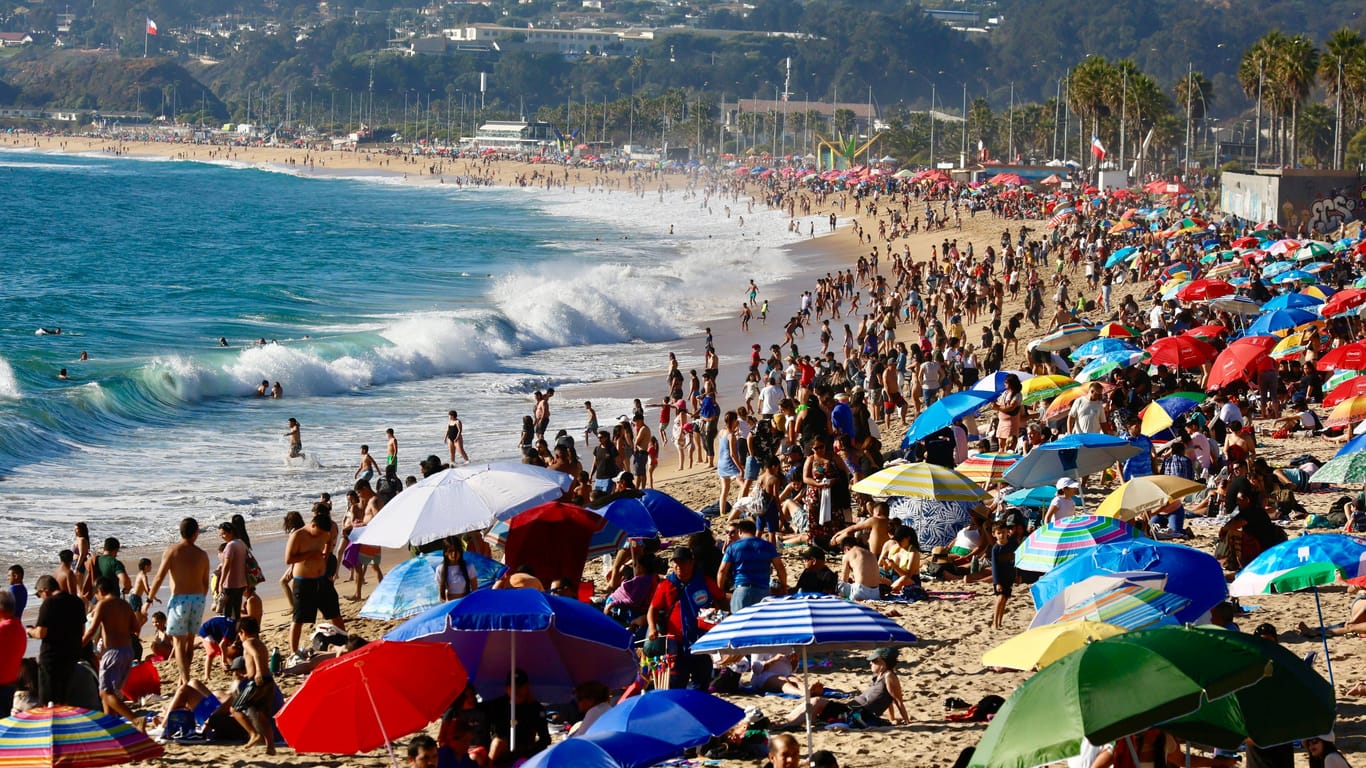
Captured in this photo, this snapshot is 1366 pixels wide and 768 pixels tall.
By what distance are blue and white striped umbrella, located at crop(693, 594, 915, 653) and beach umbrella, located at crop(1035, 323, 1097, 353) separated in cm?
1367

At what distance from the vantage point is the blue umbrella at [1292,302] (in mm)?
20641

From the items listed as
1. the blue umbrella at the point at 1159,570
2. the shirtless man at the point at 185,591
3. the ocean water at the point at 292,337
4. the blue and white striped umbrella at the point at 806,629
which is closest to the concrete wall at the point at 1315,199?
the ocean water at the point at 292,337

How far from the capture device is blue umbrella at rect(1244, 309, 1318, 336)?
19.8 m

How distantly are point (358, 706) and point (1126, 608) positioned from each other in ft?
12.3

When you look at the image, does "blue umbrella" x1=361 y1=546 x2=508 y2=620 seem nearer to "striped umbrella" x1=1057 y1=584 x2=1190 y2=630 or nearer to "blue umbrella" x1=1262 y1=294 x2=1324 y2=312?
"striped umbrella" x1=1057 y1=584 x2=1190 y2=630

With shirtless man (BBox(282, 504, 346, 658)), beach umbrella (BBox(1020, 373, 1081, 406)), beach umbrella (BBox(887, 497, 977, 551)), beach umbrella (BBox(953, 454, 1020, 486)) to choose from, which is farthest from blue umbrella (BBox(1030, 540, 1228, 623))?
beach umbrella (BBox(1020, 373, 1081, 406))

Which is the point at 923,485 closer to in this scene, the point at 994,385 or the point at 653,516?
the point at 653,516

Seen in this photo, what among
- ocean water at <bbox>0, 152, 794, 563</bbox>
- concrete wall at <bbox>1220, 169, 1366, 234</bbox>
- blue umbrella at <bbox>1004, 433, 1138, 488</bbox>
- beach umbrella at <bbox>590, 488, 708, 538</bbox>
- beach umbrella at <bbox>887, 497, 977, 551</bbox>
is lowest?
ocean water at <bbox>0, 152, 794, 563</bbox>

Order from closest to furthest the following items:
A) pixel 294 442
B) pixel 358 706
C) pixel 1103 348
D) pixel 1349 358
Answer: pixel 358 706, pixel 1349 358, pixel 1103 348, pixel 294 442

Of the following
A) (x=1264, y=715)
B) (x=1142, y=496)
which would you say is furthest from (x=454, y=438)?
(x=1264, y=715)

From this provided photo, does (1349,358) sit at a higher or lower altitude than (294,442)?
higher

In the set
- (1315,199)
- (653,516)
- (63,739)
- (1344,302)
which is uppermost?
(1315,199)

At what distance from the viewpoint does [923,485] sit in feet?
39.7

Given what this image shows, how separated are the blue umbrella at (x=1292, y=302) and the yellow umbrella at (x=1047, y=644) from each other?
14.7m
